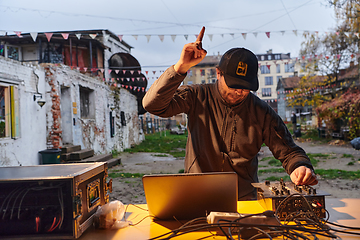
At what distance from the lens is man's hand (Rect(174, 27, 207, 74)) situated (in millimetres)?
1570

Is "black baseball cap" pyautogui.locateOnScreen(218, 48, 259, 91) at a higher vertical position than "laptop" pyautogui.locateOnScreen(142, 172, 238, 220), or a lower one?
higher

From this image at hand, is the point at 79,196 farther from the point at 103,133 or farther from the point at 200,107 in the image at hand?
the point at 103,133

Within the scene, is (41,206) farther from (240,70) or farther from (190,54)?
(240,70)

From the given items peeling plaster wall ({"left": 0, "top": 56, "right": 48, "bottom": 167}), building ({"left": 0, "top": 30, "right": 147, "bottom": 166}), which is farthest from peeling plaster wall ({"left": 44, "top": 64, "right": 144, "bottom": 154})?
peeling plaster wall ({"left": 0, "top": 56, "right": 48, "bottom": 167})

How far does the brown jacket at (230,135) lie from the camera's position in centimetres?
200

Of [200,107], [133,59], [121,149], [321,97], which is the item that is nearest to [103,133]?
[121,149]

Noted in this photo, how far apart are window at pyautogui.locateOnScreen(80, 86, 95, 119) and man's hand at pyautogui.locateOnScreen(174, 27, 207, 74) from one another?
10550 mm

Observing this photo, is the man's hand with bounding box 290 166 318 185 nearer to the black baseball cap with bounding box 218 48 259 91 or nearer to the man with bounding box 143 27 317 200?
the man with bounding box 143 27 317 200

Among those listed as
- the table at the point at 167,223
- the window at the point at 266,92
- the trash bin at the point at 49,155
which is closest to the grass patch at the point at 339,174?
the table at the point at 167,223

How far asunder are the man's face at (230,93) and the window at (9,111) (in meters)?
6.61

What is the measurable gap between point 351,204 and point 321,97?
18.3m

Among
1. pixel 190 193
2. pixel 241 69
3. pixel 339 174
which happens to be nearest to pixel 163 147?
pixel 339 174

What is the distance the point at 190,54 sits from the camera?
1595 millimetres

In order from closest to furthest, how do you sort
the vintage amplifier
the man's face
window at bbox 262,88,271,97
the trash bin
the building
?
1. the vintage amplifier
2. the man's face
3. the building
4. the trash bin
5. window at bbox 262,88,271,97
